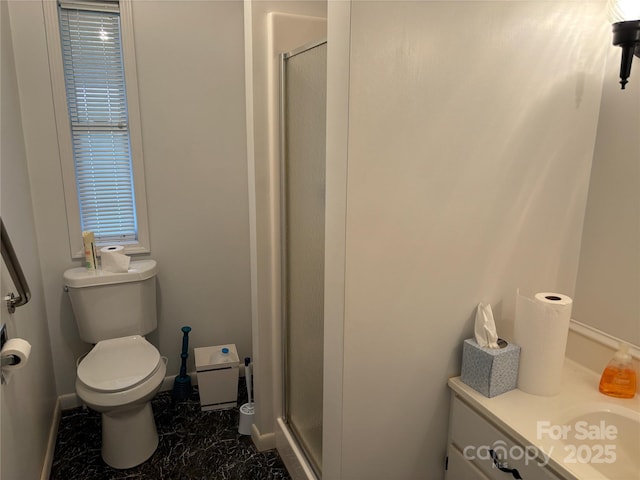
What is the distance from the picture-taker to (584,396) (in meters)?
1.44

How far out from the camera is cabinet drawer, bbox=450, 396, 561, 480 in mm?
1207

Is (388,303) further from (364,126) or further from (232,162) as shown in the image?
(232,162)

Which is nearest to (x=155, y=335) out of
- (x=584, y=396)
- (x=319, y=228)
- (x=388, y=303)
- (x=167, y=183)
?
(x=167, y=183)

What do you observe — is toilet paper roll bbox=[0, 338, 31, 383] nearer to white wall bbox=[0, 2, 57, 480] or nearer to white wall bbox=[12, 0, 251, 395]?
white wall bbox=[0, 2, 57, 480]

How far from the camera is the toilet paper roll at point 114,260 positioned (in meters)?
2.35

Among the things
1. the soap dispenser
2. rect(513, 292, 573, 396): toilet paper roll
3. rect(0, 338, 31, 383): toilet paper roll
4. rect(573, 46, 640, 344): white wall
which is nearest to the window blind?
rect(0, 338, 31, 383): toilet paper roll

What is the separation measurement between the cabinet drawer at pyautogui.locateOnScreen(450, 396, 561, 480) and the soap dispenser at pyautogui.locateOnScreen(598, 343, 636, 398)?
43 cm

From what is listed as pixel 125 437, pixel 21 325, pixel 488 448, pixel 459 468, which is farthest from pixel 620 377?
pixel 21 325

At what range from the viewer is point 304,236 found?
5.97 feet

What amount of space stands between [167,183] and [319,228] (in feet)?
4.08

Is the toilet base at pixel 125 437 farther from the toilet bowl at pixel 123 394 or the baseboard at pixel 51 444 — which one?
the baseboard at pixel 51 444

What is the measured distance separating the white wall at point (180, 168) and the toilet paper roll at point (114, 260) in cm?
20

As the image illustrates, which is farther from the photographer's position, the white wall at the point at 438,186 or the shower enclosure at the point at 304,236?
the shower enclosure at the point at 304,236

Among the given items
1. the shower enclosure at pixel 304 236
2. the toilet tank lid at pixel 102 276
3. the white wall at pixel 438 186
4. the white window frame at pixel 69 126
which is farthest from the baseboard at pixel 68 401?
the white wall at pixel 438 186
